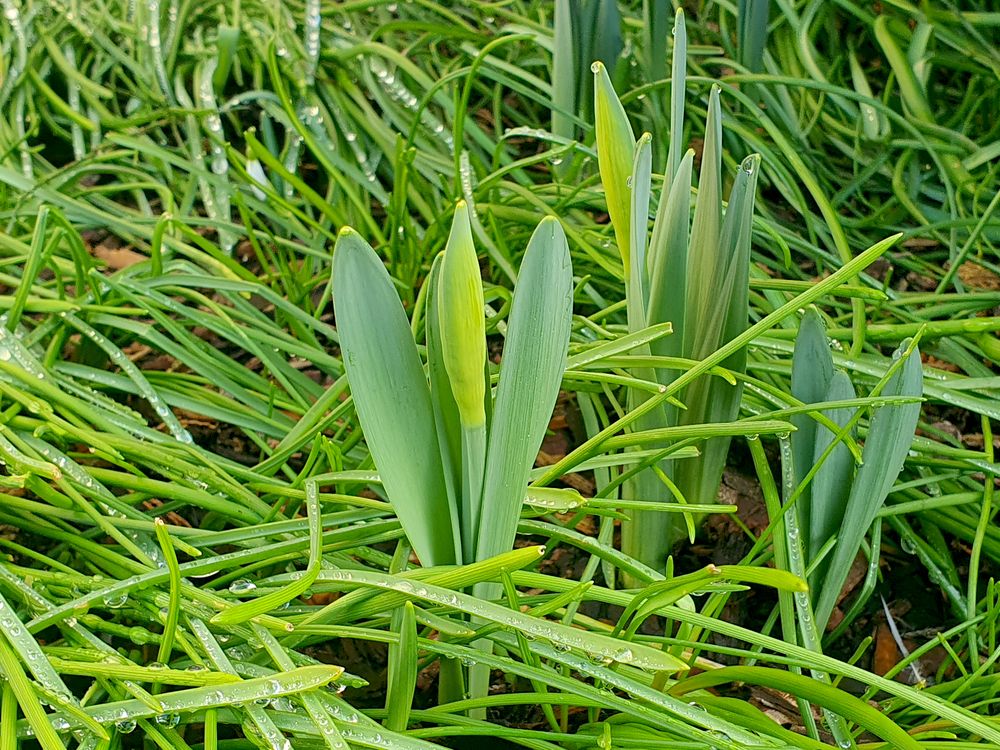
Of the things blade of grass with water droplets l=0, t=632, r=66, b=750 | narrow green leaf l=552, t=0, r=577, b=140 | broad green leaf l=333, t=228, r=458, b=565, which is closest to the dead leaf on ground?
narrow green leaf l=552, t=0, r=577, b=140

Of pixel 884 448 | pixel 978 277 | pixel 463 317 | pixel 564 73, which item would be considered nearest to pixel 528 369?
pixel 463 317

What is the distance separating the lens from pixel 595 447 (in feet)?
2.36

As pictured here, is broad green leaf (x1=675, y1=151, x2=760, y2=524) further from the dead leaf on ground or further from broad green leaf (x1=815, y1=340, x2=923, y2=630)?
the dead leaf on ground

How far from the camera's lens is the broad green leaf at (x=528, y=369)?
56 centimetres

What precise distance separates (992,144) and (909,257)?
21 cm

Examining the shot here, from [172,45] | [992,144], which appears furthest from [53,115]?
[992,144]

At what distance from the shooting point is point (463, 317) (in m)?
0.56

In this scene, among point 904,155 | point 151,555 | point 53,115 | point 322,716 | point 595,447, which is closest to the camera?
point 322,716

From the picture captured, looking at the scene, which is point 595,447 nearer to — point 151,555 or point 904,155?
point 151,555

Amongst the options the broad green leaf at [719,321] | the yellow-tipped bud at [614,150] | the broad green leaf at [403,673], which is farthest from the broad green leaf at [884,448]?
the broad green leaf at [403,673]

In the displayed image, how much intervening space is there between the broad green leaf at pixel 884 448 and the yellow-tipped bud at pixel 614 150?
0.76ft

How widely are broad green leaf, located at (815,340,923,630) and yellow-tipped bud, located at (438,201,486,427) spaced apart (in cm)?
31

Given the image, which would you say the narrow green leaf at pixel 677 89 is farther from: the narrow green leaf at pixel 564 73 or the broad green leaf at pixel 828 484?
the narrow green leaf at pixel 564 73

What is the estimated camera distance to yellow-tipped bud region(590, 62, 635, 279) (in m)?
0.73
